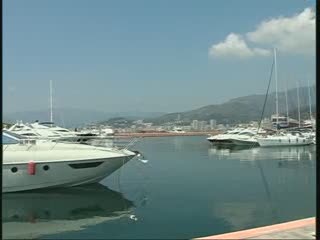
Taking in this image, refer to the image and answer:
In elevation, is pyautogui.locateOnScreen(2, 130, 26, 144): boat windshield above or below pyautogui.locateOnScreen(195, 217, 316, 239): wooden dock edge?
above

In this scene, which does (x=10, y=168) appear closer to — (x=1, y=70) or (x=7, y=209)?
(x=7, y=209)

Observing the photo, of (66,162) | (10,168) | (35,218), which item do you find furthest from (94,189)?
(35,218)

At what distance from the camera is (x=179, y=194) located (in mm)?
16234

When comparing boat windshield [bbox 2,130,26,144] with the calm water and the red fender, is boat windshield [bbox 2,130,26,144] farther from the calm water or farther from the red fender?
the calm water

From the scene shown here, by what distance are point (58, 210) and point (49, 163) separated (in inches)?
104

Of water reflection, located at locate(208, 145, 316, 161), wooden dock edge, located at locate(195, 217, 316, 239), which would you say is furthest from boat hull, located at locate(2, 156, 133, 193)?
water reflection, located at locate(208, 145, 316, 161)

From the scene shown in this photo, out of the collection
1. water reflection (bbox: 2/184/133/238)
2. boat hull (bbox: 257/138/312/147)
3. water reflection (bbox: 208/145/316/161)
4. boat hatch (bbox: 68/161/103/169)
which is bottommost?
water reflection (bbox: 208/145/316/161)

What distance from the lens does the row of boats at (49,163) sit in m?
15.6

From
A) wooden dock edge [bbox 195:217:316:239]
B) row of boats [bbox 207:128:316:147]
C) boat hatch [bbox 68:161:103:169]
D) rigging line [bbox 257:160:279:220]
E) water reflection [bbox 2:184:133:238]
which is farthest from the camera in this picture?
row of boats [bbox 207:128:316:147]

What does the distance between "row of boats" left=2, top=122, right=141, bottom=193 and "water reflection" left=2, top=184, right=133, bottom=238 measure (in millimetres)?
370

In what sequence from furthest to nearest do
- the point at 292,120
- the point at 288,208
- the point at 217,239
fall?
the point at 292,120 → the point at 288,208 → the point at 217,239

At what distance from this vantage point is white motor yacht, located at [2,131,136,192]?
51.1 feet

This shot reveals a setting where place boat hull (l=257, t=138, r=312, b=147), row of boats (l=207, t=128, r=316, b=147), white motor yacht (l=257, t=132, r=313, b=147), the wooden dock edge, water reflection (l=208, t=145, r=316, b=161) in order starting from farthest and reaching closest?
row of boats (l=207, t=128, r=316, b=147)
white motor yacht (l=257, t=132, r=313, b=147)
boat hull (l=257, t=138, r=312, b=147)
water reflection (l=208, t=145, r=316, b=161)
the wooden dock edge

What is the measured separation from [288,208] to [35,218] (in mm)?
7321
